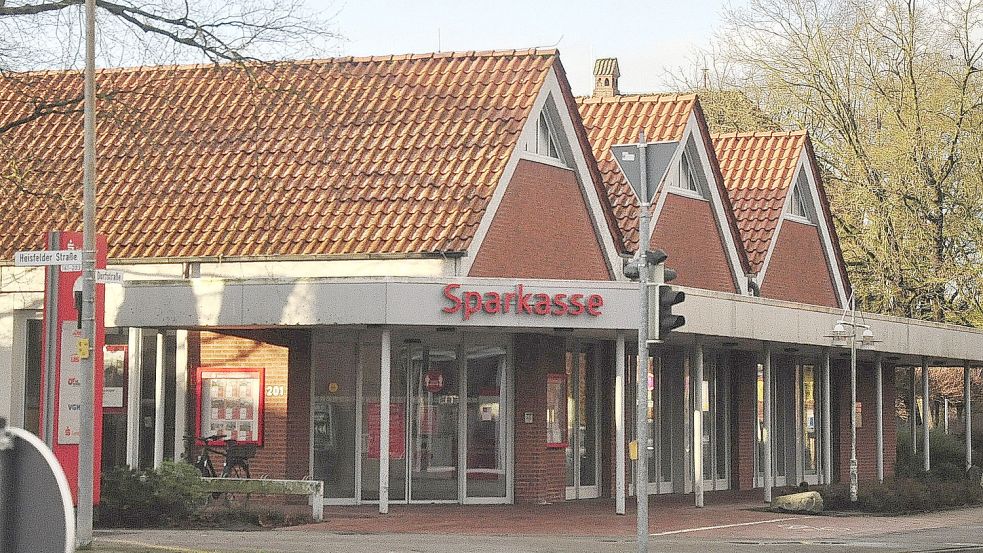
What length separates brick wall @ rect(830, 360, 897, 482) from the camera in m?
37.7

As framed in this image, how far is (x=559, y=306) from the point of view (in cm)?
2348

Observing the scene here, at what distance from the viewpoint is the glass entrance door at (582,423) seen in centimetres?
2770

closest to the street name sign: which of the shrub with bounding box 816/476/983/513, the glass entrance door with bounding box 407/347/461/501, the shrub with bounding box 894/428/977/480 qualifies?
the glass entrance door with bounding box 407/347/461/501

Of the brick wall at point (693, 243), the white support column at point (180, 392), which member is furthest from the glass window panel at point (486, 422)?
the brick wall at point (693, 243)

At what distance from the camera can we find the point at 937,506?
28859 mm

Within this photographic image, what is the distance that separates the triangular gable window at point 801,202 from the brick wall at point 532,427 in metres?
10.7

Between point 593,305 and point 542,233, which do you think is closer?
point 593,305

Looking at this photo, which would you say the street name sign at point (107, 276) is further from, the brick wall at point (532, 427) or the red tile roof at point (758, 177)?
the red tile roof at point (758, 177)

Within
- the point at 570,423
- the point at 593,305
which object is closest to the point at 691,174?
the point at 570,423

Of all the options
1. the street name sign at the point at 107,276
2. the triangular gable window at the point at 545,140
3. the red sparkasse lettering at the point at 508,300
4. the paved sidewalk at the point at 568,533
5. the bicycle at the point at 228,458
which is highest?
the triangular gable window at the point at 545,140

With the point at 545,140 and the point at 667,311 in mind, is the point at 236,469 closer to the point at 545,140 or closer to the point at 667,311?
the point at 545,140

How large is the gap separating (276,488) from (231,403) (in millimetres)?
4004

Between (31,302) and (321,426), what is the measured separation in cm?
502

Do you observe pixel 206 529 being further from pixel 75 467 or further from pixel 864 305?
pixel 864 305
